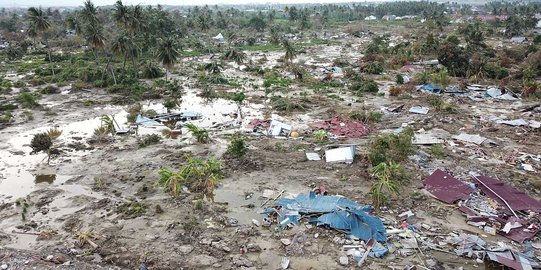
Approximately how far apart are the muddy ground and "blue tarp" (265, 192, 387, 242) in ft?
1.50

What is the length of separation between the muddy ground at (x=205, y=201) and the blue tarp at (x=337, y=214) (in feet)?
1.50

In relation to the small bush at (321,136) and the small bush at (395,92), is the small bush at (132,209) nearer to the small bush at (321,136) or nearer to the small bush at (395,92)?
the small bush at (321,136)

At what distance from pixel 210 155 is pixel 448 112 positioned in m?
15.5

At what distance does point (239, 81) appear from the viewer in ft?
115

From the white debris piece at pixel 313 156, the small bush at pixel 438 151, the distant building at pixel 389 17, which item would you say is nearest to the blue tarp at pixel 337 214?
the white debris piece at pixel 313 156

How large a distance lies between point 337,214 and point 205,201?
199 inches

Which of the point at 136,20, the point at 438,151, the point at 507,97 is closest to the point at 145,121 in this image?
the point at 136,20

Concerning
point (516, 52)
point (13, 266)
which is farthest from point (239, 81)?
point (516, 52)

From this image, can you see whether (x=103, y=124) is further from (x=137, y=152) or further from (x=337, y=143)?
(x=337, y=143)

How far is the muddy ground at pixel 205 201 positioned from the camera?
37.8 feet

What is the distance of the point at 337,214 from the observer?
42.2 ft

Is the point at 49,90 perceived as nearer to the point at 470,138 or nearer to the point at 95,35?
the point at 95,35

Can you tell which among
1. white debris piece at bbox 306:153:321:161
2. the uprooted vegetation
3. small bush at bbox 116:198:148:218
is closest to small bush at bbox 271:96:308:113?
the uprooted vegetation

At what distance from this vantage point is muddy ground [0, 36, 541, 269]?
37.8ft
